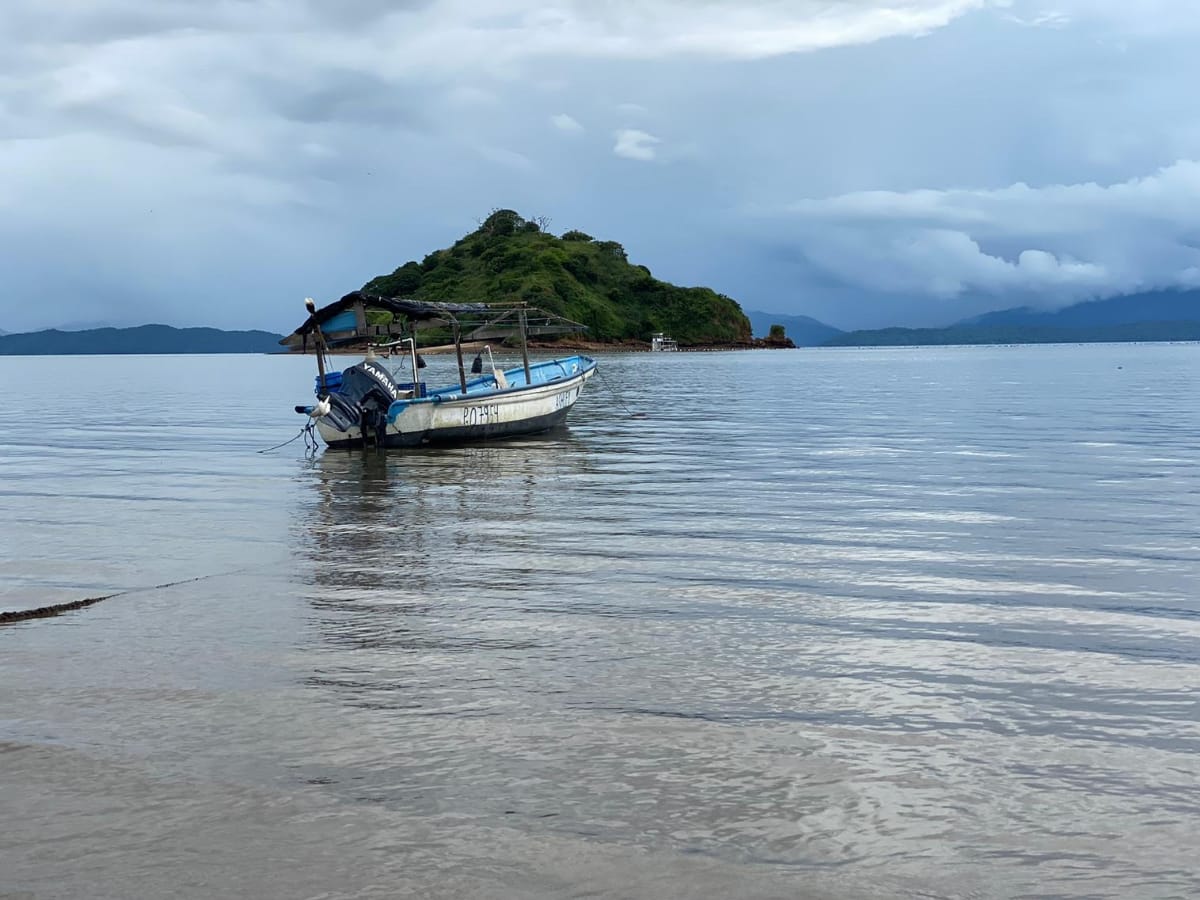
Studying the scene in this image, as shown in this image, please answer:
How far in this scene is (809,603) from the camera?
35.8ft

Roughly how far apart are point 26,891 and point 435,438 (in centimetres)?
2613

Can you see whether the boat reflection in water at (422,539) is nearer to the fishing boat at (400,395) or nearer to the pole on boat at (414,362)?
the fishing boat at (400,395)

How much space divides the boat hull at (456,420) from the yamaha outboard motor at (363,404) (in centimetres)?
11

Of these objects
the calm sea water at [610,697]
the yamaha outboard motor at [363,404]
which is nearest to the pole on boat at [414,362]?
the yamaha outboard motor at [363,404]

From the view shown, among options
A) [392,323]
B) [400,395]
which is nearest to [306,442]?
[400,395]

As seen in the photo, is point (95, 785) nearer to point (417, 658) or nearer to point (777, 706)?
point (417, 658)

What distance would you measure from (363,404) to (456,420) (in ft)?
8.27

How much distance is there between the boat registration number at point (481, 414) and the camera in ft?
102

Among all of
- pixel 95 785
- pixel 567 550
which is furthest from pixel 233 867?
pixel 567 550

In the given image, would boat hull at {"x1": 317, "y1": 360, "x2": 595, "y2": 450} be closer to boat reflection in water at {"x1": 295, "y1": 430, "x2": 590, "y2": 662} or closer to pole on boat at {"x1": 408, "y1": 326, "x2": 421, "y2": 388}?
pole on boat at {"x1": 408, "y1": 326, "x2": 421, "y2": 388}

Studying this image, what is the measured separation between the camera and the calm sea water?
5.34m

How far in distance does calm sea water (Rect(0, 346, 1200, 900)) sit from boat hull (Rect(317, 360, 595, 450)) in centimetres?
1122

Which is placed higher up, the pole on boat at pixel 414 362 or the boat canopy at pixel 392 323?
the boat canopy at pixel 392 323

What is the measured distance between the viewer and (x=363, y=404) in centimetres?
3039
